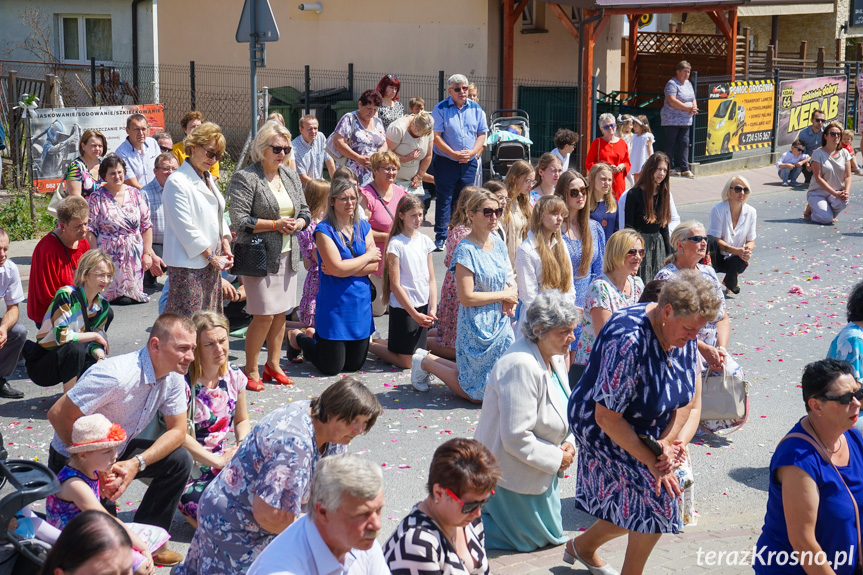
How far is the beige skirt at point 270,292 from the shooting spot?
825 centimetres

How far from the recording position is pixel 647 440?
198 inches

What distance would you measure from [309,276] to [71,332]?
253 cm

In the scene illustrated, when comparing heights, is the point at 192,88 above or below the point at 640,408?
above

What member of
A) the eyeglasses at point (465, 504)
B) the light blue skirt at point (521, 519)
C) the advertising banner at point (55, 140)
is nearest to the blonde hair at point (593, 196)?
the light blue skirt at point (521, 519)

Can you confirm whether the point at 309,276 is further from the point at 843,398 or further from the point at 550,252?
the point at 843,398

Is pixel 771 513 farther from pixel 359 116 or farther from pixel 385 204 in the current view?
pixel 359 116

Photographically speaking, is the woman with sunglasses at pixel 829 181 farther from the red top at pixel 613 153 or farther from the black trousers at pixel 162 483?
the black trousers at pixel 162 483

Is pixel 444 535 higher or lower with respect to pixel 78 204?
lower

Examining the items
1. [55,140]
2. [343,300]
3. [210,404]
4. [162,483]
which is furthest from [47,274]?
[55,140]

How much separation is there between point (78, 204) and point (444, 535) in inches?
197

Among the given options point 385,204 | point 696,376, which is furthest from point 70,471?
point 385,204

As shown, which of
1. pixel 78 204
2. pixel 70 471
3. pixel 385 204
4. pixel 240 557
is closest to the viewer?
pixel 240 557

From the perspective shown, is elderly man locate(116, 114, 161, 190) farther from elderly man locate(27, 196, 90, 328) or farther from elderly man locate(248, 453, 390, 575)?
elderly man locate(248, 453, 390, 575)

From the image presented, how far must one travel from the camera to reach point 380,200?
9930 mm
